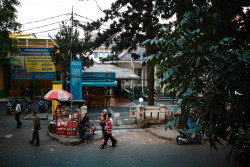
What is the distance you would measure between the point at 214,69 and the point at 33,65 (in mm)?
24043

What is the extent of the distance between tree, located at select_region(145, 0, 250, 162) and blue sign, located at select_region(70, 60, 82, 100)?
38.8ft

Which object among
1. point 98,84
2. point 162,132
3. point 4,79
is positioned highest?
point 4,79

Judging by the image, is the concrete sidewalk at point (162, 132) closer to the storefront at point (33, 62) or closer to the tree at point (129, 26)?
the tree at point (129, 26)

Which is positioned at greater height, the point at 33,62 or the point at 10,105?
the point at 33,62

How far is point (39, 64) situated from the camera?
24984mm

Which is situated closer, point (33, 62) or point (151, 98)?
point (151, 98)

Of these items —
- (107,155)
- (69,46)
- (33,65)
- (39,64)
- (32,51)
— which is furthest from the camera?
(39,64)

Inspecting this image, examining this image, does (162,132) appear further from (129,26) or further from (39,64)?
(39,64)

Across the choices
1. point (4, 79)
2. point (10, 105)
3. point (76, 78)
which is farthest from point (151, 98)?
point (4, 79)

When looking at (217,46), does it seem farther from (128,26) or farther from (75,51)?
(75,51)

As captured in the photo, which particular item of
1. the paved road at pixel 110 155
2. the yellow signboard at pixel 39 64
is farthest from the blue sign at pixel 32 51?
the paved road at pixel 110 155

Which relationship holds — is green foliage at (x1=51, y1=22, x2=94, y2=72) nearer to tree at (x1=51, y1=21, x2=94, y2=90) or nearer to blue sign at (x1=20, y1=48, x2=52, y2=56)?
tree at (x1=51, y1=21, x2=94, y2=90)

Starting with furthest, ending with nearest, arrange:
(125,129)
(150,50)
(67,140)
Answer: (150,50) < (125,129) < (67,140)

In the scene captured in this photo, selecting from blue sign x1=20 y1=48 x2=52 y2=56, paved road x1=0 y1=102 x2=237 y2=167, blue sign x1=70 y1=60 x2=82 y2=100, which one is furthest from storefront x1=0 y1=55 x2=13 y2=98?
paved road x1=0 y1=102 x2=237 y2=167
